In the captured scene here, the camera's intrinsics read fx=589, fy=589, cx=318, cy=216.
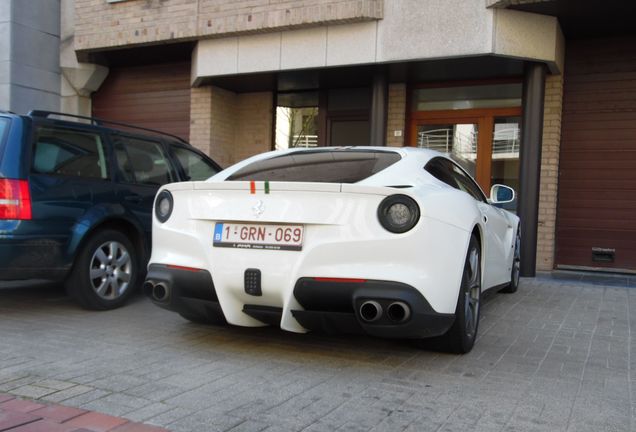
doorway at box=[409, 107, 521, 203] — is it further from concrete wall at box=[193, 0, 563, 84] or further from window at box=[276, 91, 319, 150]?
window at box=[276, 91, 319, 150]

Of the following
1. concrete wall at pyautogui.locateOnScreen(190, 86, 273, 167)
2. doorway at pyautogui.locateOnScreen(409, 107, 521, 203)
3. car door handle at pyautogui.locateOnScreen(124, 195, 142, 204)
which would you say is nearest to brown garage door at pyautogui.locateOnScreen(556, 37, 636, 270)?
doorway at pyautogui.locateOnScreen(409, 107, 521, 203)

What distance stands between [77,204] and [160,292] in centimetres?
162

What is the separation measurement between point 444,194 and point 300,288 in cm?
111

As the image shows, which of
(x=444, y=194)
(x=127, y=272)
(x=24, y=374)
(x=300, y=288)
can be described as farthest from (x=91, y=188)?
(x=444, y=194)

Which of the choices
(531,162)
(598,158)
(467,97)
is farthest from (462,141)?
(598,158)

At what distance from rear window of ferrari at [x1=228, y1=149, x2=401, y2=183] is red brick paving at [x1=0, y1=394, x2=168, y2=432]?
197 cm

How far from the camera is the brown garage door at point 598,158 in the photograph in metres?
8.77

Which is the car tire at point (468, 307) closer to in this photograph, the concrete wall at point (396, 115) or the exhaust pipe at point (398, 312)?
the exhaust pipe at point (398, 312)

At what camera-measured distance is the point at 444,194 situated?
3.77m

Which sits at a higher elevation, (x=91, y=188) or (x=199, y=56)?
(x=199, y=56)

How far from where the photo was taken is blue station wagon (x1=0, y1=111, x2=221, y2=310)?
15.3 ft

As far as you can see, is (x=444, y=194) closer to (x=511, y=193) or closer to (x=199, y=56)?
(x=511, y=193)

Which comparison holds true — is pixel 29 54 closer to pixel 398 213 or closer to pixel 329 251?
pixel 329 251

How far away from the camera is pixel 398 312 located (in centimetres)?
339
